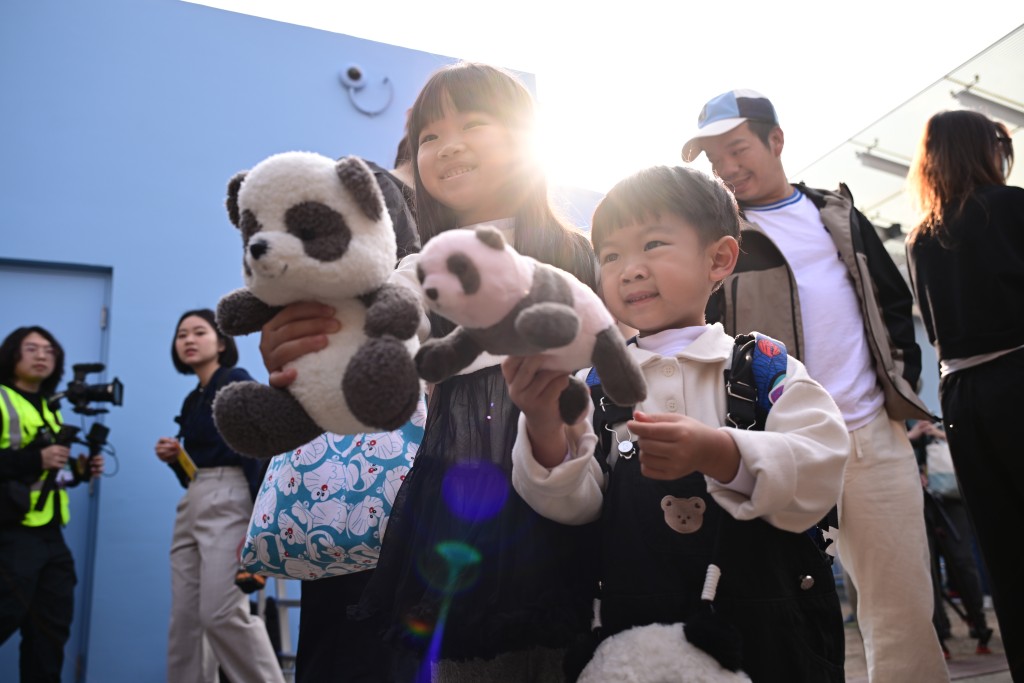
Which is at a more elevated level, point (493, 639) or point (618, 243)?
point (618, 243)

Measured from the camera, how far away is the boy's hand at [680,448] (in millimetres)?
895

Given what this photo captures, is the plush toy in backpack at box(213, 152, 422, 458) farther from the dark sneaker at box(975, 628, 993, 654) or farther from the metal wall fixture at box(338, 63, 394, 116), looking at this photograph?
the metal wall fixture at box(338, 63, 394, 116)

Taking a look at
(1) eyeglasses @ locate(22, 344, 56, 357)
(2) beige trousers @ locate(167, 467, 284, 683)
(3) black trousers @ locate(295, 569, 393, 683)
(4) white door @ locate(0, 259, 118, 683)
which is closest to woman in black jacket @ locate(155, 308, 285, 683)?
(2) beige trousers @ locate(167, 467, 284, 683)

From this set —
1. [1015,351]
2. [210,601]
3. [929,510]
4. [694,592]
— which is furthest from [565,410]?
→ [929,510]

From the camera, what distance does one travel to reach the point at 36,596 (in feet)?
10.5

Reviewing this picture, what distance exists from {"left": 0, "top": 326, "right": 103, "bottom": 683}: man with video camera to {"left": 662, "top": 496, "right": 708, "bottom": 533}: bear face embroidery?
314 cm

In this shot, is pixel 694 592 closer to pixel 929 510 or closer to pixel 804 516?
pixel 804 516

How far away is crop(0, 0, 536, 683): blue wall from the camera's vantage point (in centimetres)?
410

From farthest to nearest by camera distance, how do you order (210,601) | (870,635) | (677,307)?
(210,601) < (870,635) < (677,307)

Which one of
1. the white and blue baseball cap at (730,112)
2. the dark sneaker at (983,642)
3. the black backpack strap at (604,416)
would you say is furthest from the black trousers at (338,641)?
the dark sneaker at (983,642)

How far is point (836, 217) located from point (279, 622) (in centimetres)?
351

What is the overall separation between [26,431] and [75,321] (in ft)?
3.45

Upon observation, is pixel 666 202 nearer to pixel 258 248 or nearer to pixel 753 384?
pixel 753 384

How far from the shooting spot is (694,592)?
1000 millimetres
